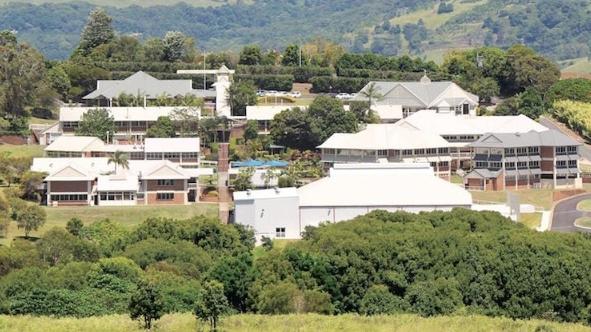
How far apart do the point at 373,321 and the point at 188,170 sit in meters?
34.7

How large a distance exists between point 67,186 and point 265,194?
34.1 feet

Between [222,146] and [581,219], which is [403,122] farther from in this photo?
[581,219]

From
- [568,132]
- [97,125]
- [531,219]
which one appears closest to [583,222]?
[531,219]

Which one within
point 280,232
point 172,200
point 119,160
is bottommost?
point 280,232

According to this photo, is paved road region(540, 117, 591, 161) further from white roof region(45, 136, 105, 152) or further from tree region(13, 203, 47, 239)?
tree region(13, 203, 47, 239)

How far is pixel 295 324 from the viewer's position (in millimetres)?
45312

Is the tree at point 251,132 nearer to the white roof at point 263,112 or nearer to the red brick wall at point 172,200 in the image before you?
the white roof at point 263,112

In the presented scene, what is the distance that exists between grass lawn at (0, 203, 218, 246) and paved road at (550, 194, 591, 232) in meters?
16.6

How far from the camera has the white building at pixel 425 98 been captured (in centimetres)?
10038

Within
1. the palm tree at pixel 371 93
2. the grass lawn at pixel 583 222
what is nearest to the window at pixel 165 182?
the grass lawn at pixel 583 222

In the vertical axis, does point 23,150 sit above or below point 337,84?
below

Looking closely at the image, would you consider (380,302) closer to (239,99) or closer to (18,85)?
(18,85)

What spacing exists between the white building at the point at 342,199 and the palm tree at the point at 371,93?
22.1 m

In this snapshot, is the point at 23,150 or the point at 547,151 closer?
the point at 547,151
